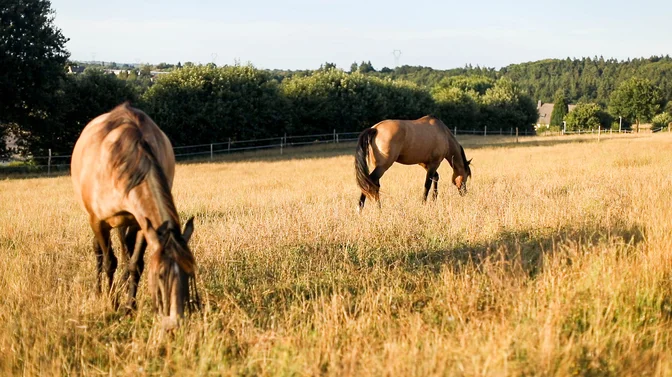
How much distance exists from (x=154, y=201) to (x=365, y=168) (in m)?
7.26

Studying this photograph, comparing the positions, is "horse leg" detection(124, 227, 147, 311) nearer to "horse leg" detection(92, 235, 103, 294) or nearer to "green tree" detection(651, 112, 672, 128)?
"horse leg" detection(92, 235, 103, 294)

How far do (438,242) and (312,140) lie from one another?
42366 mm

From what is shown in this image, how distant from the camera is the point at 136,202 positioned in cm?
479

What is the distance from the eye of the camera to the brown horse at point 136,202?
4.25 metres

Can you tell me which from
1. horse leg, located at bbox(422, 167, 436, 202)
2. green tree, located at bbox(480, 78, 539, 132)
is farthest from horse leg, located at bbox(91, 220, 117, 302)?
green tree, located at bbox(480, 78, 539, 132)

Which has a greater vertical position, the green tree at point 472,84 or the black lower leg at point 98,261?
the green tree at point 472,84

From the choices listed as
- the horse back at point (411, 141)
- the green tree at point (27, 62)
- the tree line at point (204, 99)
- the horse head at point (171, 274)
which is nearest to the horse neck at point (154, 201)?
the horse head at point (171, 274)

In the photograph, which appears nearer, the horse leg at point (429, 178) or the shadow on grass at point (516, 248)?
the shadow on grass at point (516, 248)

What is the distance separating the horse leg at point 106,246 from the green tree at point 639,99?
9043cm

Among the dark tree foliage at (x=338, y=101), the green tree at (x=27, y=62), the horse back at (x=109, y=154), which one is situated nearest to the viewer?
the horse back at (x=109, y=154)

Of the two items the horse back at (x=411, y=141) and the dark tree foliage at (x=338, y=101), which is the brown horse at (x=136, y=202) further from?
the dark tree foliage at (x=338, y=101)

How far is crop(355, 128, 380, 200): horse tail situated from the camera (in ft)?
36.9

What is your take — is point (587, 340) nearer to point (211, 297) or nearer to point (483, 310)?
point (483, 310)

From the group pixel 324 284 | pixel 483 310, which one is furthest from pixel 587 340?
pixel 324 284
